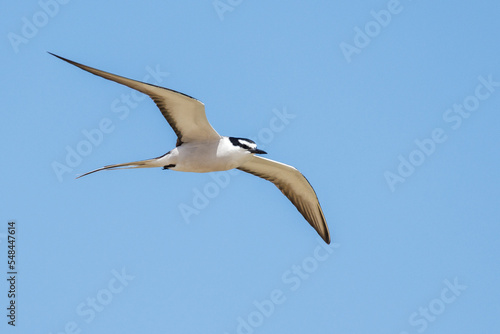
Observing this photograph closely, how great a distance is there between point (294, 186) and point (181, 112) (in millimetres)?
4195

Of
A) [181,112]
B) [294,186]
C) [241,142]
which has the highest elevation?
[181,112]

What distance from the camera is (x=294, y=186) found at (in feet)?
61.0

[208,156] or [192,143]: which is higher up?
[192,143]

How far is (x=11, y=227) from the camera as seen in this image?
1750cm

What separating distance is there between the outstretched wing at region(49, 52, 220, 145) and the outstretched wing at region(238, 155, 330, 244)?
2154 millimetres

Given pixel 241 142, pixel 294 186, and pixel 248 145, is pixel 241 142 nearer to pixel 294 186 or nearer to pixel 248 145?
pixel 248 145

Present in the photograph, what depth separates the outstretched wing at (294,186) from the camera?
18069 mm

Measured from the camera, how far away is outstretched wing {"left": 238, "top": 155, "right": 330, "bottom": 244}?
18.1 m

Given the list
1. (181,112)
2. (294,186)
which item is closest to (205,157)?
(181,112)

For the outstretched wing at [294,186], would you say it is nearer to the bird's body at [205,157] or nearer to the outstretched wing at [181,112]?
the bird's body at [205,157]

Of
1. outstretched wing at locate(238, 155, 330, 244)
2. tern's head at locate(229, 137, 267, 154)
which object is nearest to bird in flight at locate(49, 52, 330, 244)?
tern's head at locate(229, 137, 267, 154)

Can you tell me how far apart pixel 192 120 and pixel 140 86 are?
1581 mm

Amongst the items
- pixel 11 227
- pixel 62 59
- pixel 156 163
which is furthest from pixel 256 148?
pixel 11 227

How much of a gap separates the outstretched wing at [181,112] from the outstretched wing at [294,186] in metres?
2.15
